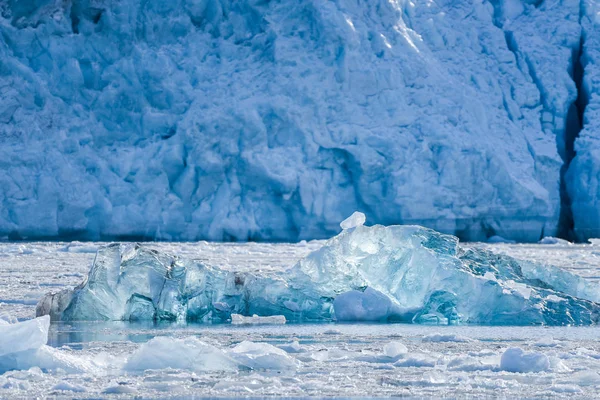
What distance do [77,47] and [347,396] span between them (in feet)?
45.4

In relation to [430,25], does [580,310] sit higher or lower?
lower

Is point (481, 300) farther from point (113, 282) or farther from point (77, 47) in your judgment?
point (77, 47)

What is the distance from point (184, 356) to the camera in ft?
11.9

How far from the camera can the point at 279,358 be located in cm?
366

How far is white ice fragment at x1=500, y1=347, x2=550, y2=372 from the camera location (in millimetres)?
3580

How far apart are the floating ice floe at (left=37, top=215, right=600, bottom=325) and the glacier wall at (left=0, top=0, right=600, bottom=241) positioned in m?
9.26

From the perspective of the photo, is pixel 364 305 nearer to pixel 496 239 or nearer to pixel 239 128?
pixel 239 128

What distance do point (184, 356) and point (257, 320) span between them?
2.21 meters

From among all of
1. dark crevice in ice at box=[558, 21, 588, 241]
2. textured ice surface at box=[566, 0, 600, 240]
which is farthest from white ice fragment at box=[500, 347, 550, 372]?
dark crevice in ice at box=[558, 21, 588, 241]

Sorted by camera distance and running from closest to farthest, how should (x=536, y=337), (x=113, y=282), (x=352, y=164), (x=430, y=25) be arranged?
(x=536, y=337), (x=113, y=282), (x=352, y=164), (x=430, y=25)

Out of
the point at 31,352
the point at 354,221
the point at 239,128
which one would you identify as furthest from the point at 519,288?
the point at 239,128

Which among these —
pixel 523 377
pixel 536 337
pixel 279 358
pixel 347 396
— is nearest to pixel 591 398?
pixel 523 377

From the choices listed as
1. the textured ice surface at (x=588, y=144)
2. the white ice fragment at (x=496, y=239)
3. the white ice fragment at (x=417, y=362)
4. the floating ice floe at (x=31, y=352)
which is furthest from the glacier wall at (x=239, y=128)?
the floating ice floe at (x=31, y=352)

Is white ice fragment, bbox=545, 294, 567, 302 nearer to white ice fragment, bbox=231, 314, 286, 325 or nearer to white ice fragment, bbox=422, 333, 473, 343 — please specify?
white ice fragment, bbox=422, 333, 473, 343
